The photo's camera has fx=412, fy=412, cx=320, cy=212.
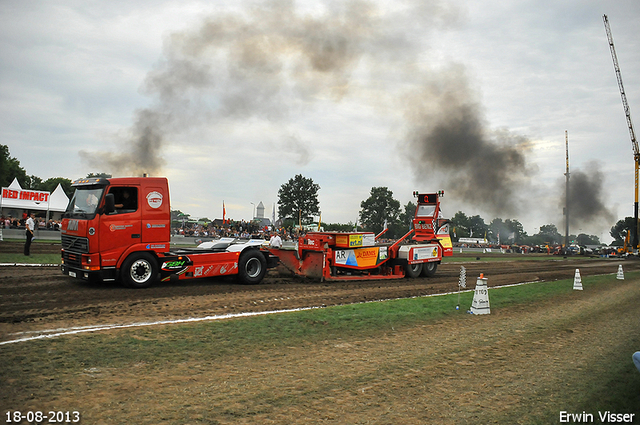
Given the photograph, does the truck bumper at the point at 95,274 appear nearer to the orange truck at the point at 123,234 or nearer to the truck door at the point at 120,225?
the orange truck at the point at 123,234

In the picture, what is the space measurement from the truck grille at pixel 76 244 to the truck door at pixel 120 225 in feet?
1.46

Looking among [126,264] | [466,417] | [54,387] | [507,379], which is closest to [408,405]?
[466,417]

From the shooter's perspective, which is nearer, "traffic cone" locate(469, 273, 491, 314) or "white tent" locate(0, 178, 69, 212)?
"traffic cone" locate(469, 273, 491, 314)

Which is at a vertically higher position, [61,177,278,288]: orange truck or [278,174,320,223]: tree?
[278,174,320,223]: tree

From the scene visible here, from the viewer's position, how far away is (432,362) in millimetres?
5867

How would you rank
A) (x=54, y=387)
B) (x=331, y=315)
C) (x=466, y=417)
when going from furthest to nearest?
(x=331, y=315), (x=54, y=387), (x=466, y=417)

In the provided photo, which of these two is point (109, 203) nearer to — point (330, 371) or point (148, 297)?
point (148, 297)

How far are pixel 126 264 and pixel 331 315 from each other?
19.4 feet

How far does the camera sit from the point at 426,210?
1973cm

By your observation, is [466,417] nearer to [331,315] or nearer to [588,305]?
[331,315]

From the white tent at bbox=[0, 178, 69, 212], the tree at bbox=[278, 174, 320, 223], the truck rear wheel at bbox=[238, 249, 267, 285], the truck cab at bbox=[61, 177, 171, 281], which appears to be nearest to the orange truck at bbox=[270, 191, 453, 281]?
the truck rear wheel at bbox=[238, 249, 267, 285]

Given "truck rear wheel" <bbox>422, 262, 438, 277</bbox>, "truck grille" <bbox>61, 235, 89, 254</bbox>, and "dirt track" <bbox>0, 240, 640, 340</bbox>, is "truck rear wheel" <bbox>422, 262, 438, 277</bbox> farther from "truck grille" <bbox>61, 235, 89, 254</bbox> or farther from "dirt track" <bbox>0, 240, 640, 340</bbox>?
"truck grille" <bbox>61, 235, 89, 254</bbox>

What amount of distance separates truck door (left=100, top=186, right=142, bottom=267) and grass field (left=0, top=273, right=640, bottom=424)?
4584 millimetres

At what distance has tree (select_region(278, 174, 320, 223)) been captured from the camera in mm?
90438
